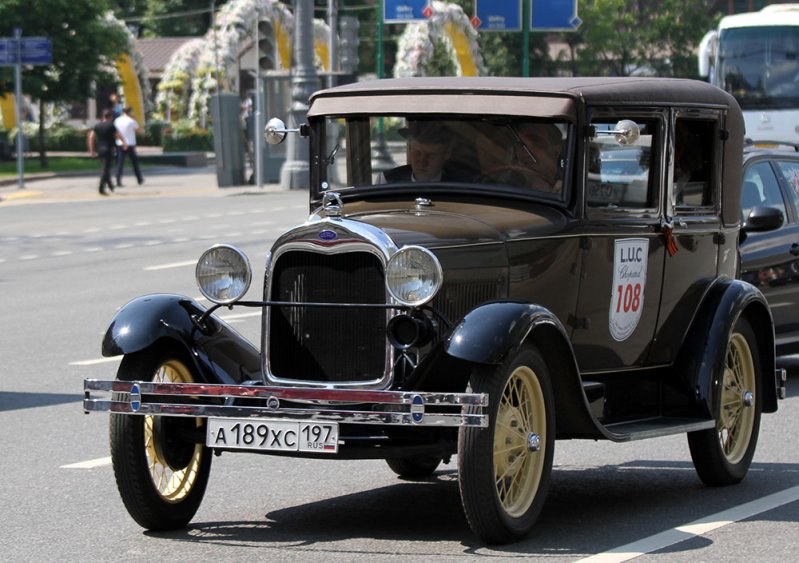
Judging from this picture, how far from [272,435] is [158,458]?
69 centimetres

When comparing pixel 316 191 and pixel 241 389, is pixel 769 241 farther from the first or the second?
pixel 241 389

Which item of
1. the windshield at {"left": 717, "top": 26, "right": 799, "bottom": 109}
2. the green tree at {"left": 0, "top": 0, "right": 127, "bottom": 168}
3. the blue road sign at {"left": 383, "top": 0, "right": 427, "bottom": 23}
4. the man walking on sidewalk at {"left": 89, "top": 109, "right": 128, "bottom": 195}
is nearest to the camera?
the windshield at {"left": 717, "top": 26, "right": 799, "bottom": 109}

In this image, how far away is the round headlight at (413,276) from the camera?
258 inches

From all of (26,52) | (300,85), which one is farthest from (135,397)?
(26,52)

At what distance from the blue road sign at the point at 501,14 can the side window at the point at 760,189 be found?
31.7m

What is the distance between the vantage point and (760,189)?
12.3 metres

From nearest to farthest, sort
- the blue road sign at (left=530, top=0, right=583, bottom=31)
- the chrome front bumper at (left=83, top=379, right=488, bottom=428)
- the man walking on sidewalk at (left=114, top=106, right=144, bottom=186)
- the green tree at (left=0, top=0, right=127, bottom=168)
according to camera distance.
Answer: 1. the chrome front bumper at (left=83, top=379, right=488, bottom=428)
2. the man walking on sidewalk at (left=114, top=106, right=144, bottom=186)
3. the blue road sign at (left=530, top=0, right=583, bottom=31)
4. the green tree at (left=0, top=0, right=127, bottom=168)

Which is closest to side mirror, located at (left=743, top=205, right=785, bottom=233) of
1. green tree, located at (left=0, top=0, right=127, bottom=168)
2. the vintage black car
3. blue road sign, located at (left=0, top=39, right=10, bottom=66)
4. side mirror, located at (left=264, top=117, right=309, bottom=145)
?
the vintage black car

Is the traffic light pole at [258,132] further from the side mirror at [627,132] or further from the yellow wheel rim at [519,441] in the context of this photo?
the yellow wheel rim at [519,441]

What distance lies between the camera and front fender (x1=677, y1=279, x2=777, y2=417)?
7.96m

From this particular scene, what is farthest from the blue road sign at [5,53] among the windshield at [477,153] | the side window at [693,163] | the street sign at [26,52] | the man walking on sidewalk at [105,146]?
the windshield at [477,153]

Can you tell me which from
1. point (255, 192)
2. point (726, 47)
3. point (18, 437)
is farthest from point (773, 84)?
point (18, 437)

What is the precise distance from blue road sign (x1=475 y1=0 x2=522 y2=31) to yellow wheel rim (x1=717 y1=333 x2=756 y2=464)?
35814mm

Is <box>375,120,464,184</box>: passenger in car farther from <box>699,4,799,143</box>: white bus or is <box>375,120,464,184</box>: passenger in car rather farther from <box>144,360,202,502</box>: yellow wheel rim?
<box>699,4,799,143</box>: white bus
